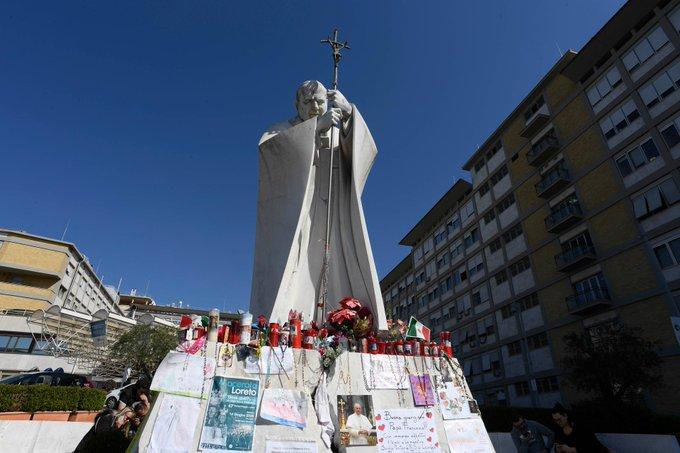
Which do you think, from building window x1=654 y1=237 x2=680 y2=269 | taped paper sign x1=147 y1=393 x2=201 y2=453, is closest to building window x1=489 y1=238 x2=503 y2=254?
building window x1=654 y1=237 x2=680 y2=269

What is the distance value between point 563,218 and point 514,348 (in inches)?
442

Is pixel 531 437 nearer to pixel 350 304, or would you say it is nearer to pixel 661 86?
pixel 350 304

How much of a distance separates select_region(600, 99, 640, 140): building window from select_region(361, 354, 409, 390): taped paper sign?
1087 inches

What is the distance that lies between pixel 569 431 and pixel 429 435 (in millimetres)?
2319

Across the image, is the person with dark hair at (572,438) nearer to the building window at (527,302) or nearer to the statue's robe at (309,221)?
the statue's robe at (309,221)

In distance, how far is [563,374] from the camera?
27.7 metres

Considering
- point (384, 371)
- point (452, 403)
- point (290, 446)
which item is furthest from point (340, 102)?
point (290, 446)

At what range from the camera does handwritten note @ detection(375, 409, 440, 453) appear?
5.54 metres

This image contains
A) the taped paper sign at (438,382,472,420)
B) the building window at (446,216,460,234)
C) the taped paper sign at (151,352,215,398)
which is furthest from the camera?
the building window at (446,216,460,234)

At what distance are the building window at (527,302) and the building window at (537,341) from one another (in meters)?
2.25

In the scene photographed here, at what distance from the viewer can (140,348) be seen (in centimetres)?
2975

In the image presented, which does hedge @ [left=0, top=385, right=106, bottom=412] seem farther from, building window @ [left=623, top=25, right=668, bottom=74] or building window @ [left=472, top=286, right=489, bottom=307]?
building window @ [left=623, top=25, right=668, bottom=74]

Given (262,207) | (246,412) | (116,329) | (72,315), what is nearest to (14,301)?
(116,329)

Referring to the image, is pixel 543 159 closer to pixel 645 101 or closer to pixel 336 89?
pixel 645 101
